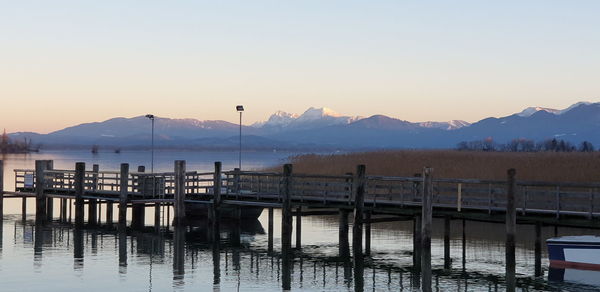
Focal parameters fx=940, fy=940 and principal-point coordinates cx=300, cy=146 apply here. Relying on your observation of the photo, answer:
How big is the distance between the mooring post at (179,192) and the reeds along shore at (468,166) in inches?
728

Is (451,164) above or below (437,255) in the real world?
above

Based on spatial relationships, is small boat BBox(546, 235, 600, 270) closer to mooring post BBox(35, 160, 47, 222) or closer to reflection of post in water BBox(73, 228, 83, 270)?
reflection of post in water BBox(73, 228, 83, 270)

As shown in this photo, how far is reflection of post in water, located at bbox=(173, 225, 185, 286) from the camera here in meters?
33.8

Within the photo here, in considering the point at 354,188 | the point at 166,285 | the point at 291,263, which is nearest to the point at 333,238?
the point at 354,188

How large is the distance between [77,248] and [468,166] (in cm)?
2747

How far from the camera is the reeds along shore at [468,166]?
53875 millimetres

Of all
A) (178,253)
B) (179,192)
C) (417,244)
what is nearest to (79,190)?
(179,192)

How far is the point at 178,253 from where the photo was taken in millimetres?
39469

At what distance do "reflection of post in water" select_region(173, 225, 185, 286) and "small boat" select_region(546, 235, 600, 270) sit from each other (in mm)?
13668

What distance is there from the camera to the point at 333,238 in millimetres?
44906

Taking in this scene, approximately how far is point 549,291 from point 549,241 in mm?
4347

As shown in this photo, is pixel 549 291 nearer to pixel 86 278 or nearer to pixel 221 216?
pixel 86 278

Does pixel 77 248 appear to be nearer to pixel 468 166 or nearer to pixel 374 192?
pixel 374 192

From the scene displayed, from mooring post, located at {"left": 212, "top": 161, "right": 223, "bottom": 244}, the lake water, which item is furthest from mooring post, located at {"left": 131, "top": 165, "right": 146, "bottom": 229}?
mooring post, located at {"left": 212, "top": 161, "right": 223, "bottom": 244}
